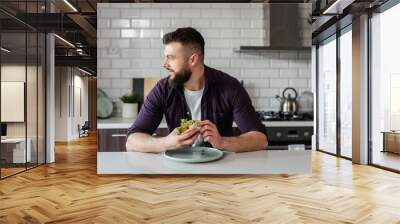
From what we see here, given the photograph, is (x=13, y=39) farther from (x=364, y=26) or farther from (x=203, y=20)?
(x=364, y=26)

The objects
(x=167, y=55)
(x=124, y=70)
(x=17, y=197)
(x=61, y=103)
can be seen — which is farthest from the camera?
(x=61, y=103)

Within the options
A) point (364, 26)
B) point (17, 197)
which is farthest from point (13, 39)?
point (364, 26)

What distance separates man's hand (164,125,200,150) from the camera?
75.4 inches

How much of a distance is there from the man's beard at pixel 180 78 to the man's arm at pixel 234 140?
232 millimetres

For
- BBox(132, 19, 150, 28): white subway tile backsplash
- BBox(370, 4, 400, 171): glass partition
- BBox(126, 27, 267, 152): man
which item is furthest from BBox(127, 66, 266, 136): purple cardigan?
BBox(370, 4, 400, 171): glass partition

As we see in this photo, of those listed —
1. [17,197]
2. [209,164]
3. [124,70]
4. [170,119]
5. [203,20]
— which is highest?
[203,20]

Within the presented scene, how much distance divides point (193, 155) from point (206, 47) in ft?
1.90

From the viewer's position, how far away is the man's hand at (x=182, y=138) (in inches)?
75.4

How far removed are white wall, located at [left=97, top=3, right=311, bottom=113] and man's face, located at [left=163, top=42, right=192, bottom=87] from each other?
0.07 m

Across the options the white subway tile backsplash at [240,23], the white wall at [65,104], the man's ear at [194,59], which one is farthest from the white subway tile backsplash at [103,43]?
the white wall at [65,104]

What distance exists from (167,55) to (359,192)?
279 cm

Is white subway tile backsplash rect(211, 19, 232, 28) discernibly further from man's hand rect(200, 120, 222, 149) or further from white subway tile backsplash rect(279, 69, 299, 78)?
man's hand rect(200, 120, 222, 149)

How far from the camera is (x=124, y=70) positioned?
2.03m

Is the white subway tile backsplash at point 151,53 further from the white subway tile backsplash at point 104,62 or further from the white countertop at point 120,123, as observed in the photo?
the white countertop at point 120,123
